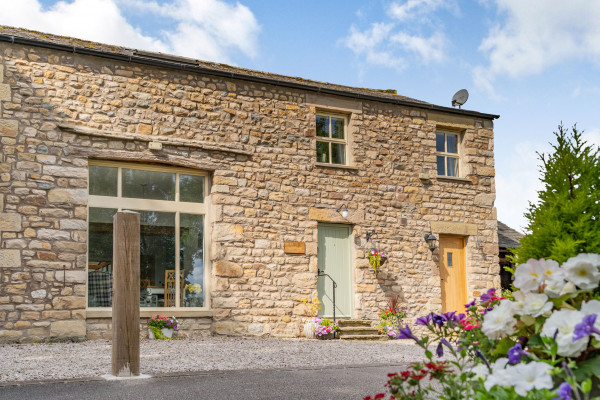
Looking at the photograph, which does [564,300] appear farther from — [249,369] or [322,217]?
[322,217]

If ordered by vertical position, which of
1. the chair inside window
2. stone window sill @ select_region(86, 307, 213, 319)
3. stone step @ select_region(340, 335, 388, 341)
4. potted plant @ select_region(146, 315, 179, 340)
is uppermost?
the chair inside window

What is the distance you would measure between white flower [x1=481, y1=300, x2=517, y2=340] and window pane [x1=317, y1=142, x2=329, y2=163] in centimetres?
992

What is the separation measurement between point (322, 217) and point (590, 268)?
9649 millimetres

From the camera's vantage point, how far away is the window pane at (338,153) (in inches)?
501

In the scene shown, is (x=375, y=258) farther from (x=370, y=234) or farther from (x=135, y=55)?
(x=135, y=55)

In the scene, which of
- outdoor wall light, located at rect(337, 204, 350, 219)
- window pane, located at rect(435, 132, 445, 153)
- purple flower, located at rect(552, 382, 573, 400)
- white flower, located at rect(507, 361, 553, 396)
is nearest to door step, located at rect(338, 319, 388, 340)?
outdoor wall light, located at rect(337, 204, 350, 219)

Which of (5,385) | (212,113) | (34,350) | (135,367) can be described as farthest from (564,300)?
(212,113)

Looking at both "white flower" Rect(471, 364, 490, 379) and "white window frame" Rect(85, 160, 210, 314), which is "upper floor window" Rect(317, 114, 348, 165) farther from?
"white flower" Rect(471, 364, 490, 379)

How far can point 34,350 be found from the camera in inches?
334

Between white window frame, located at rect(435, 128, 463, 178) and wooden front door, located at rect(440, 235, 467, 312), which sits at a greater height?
white window frame, located at rect(435, 128, 463, 178)

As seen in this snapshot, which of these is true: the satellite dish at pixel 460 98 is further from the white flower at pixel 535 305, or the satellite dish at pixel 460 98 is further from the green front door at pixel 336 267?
the white flower at pixel 535 305

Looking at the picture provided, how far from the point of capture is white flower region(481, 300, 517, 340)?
263cm

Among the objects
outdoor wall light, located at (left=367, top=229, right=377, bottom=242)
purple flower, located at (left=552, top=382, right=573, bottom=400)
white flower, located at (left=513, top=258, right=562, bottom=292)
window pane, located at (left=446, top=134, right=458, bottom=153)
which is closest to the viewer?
purple flower, located at (left=552, top=382, right=573, bottom=400)

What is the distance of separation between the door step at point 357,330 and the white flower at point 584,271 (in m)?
9.10
